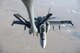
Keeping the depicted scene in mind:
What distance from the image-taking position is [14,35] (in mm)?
101188

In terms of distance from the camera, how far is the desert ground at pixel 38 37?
93775mm

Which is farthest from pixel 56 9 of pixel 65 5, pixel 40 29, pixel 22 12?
pixel 40 29

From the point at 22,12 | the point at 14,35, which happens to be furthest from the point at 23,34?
the point at 22,12

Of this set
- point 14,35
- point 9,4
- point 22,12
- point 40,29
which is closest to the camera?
point 40,29

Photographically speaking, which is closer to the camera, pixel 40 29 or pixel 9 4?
pixel 40 29

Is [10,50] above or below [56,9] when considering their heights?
below

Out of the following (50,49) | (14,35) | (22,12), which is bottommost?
(50,49)

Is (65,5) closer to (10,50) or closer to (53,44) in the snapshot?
(53,44)

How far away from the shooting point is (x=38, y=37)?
101 metres

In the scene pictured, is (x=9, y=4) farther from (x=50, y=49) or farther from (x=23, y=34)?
(x=50, y=49)

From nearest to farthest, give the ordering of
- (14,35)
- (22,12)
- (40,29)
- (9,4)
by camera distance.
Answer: (40,29) → (14,35) → (22,12) → (9,4)

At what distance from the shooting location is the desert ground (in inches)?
3692

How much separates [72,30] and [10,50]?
1358 inches

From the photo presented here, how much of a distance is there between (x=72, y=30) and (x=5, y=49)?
119 ft
